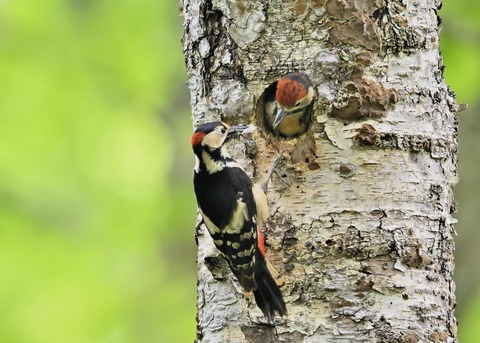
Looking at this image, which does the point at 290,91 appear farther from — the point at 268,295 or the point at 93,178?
the point at 93,178

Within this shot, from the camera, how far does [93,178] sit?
29.3 ft

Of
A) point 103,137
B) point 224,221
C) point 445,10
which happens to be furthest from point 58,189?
point 224,221

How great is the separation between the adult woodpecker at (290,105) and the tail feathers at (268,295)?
0.72 m

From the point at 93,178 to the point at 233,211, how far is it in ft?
14.9

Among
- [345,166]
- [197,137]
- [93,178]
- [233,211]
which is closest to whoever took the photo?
[345,166]

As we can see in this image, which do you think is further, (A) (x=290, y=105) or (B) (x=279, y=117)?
(B) (x=279, y=117)

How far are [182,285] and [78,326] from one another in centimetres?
154

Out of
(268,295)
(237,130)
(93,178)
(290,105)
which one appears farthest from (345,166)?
(93,178)

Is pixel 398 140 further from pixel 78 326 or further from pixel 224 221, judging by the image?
pixel 78 326

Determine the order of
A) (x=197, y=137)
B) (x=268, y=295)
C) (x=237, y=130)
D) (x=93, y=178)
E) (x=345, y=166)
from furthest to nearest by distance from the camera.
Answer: (x=93, y=178)
(x=197, y=137)
(x=237, y=130)
(x=345, y=166)
(x=268, y=295)

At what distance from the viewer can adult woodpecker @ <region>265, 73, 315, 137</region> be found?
4.21m

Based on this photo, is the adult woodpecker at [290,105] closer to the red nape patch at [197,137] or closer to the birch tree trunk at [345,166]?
the birch tree trunk at [345,166]

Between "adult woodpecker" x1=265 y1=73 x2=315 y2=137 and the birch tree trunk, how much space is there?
0.19ft

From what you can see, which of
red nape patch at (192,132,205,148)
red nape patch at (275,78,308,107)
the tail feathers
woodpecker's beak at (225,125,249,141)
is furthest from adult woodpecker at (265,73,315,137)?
the tail feathers
